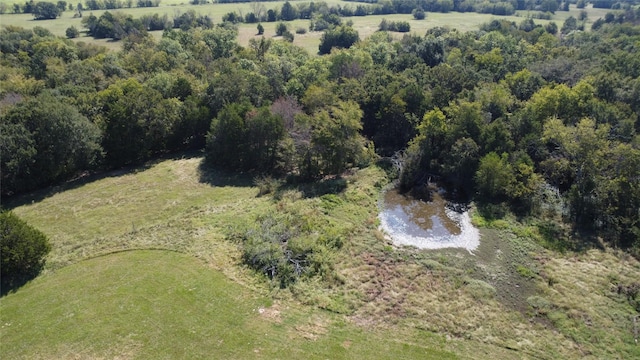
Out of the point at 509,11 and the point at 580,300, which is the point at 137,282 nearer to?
the point at 580,300

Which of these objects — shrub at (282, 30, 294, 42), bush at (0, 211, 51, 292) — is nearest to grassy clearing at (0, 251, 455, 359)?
bush at (0, 211, 51, 292)

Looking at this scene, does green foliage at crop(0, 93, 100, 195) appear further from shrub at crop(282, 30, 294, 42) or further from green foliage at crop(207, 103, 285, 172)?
shrub at crop(282, 30, 294, 42)

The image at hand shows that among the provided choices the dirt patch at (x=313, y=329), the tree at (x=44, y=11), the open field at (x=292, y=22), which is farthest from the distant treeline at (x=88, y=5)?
the dirt patch at (x=313, y=329)

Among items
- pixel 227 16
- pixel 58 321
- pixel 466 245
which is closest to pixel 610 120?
pixel 466 245

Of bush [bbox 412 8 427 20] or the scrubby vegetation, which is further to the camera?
bush [bbox 412 8 427 20]

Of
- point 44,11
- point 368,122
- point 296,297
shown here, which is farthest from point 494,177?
point 44,11

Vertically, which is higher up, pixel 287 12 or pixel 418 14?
pixel 287 12

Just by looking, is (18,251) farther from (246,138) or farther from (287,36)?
(287,36)
